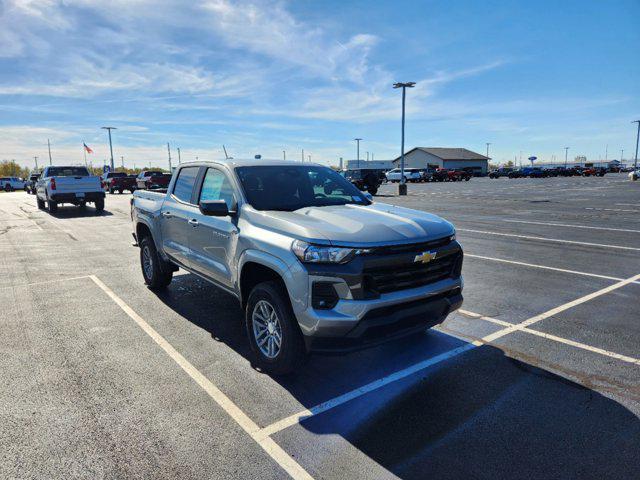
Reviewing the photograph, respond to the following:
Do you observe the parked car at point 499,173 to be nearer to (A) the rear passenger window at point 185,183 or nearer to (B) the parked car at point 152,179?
(B) the parked car at point 152,179

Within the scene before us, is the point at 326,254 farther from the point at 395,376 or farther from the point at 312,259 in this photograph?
the point at 395,376

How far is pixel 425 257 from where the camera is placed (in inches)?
145

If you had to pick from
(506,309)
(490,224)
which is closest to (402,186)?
(490,224)

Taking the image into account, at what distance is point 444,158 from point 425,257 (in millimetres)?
99256

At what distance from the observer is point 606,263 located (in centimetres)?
810

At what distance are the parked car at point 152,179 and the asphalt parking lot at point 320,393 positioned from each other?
22.6 m

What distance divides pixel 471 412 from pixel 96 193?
62.2 feet

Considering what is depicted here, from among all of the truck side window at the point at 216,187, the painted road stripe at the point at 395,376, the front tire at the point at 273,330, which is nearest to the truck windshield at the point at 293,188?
the truck side window at the point at 216,187

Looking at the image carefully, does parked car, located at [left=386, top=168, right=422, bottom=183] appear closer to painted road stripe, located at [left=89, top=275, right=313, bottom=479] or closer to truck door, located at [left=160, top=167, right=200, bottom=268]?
truck door, located at [left=160, top=167, right=200, bottom=268]

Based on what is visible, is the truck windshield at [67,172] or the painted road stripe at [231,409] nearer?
the painted road stripe at [231,409]

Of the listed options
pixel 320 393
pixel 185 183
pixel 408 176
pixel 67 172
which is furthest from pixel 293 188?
pixel 408 176

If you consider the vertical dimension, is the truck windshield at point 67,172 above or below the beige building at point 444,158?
below

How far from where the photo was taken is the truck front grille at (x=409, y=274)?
3414 millimetres

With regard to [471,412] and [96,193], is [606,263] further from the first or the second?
[96,193]
